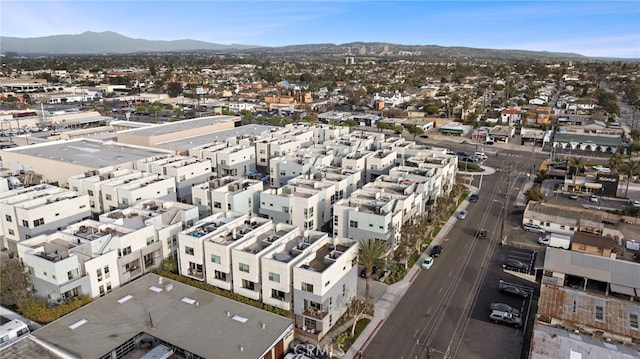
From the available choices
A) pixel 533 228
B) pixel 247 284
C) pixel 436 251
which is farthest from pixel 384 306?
pixel 533 228

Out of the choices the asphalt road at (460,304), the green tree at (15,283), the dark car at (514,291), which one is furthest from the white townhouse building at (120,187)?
the dark car at (514,291)

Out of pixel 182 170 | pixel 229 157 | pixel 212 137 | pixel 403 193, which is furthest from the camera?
pixel 212 137

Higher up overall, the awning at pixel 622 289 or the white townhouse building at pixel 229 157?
the white townhouse building at pixel 229 157

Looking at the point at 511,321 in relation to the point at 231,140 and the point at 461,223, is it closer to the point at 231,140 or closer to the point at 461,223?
the point at 461,223

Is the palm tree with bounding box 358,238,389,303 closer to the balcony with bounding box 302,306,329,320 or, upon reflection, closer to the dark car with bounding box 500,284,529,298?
the balcony with bounding box 302,306,329,320

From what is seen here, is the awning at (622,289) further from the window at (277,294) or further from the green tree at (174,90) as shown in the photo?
the green tree at (174,90)

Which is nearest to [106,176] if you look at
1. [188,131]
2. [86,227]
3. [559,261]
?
[86,227]

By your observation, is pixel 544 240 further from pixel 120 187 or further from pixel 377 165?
pixel 120 187
